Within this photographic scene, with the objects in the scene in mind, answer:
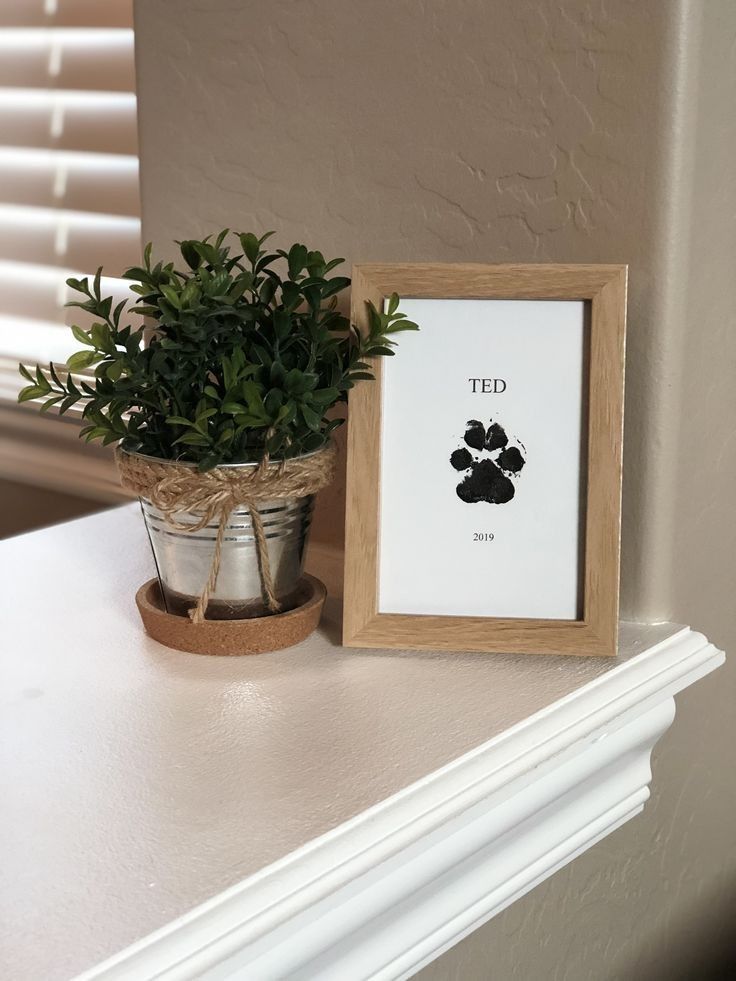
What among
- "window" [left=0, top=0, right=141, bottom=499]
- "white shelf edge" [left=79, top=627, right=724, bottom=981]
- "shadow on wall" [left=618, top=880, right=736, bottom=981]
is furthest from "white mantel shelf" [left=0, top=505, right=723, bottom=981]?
"window" [left=0, top=0, right=141, bottom=499]

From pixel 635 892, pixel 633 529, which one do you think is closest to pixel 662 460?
pixel 633 529

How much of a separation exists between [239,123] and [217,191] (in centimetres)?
6

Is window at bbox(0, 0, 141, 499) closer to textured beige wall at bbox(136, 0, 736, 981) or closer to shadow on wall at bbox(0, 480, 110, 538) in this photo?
shadow on wall at bbox(0, 480, 110, 538)

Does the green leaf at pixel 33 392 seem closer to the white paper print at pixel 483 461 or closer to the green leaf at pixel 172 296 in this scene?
the green leaf at pixel 172 296

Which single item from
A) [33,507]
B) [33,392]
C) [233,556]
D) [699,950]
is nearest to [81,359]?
[33,392]

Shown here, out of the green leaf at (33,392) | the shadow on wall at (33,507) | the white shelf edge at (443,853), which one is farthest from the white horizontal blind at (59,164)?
the white shelf edge at (443,853)

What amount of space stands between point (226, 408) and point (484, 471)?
0.61 feet

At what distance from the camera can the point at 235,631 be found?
0.78 meters

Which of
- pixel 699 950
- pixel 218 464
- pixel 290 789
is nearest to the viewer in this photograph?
pixel 290 789

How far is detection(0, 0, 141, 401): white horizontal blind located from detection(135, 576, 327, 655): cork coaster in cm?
78

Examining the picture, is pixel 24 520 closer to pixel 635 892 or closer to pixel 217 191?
pixel 217 191

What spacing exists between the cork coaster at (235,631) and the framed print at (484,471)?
34 millimetres

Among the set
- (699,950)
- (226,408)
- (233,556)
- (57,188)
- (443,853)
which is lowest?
(699,950)

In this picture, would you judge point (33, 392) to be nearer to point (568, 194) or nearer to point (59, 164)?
point (568, 194)
